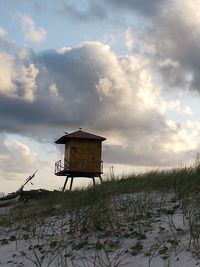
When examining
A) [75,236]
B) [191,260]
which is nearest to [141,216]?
[75,236]

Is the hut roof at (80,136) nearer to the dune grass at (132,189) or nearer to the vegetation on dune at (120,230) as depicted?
the dune grass at (132,189)

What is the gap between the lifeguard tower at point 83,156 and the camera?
30484 mm

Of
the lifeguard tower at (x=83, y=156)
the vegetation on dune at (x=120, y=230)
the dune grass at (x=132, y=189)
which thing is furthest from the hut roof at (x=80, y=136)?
the vegetation on dune at (x=120, y=230)

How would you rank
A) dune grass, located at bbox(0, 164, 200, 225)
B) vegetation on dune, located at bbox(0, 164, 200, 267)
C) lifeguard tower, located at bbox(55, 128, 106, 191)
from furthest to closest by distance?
lifeguard tower, located at bbox(55, 128, 106, 191) < dune grass, located at bbox(0, 164, 200, 225) < vegetation on dune, located at bbox(0, 164, 200, 267)

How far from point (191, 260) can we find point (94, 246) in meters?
2.05

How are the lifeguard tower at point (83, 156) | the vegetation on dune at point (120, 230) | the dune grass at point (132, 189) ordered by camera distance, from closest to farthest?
the vegetation on dune at point (120, 230)
the dune grass at point (132, 189)
the lifeguard tower at point (83, 156)

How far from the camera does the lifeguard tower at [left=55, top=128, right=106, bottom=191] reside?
30484mm

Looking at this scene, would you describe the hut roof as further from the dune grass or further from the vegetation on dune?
the vegetation on dune

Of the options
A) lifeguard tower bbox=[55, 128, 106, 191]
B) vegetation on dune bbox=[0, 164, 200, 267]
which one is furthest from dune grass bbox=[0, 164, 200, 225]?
lifeguard tower bbox=[55, 128, 106, 191]

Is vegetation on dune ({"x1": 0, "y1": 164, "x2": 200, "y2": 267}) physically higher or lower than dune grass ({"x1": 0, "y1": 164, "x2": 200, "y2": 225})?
lower

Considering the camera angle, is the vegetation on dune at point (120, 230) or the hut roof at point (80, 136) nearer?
the vegetation on dune at point (120, 230)

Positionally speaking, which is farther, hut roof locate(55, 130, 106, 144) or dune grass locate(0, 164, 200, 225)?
hut roof locate(55, 130, 106, 144)

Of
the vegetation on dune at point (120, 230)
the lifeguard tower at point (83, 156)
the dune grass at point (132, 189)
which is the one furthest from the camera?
the lifeguard tower at point (83, 156)

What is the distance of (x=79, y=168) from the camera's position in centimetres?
3048
